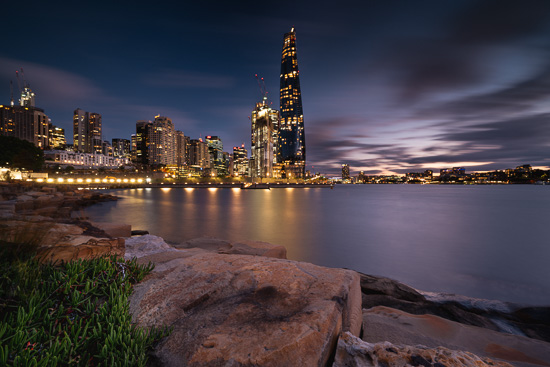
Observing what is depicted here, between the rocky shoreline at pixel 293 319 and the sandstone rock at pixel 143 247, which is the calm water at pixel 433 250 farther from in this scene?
the sandstone rock at pixel 143 247

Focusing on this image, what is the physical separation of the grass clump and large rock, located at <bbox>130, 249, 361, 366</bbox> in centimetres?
31

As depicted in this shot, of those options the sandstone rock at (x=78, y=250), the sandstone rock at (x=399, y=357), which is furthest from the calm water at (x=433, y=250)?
the sandstone rock at (x=78, y=250)

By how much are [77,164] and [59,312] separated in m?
253

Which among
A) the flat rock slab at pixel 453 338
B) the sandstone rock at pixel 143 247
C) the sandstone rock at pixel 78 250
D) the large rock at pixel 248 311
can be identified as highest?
the sandstone rock at pixel 78 250

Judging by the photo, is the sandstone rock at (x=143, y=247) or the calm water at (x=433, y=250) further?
the calm water at (x=433, y=250)

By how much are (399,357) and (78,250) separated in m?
6.16

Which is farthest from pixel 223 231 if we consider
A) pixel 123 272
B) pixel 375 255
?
pixel 123 272

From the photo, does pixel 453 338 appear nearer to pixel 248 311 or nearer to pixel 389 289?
pixel 389 289

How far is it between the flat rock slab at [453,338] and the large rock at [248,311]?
0.91 metres

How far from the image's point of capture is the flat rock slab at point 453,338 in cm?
454

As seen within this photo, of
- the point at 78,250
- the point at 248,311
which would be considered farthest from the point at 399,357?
the point at 78,250

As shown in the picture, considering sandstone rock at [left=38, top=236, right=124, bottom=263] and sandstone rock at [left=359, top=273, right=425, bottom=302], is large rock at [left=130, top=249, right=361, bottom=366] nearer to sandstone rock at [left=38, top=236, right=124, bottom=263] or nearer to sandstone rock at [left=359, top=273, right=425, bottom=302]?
sandstone rock at [left=38, top=236, right=124, bottom=263]

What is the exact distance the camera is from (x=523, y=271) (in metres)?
12.6

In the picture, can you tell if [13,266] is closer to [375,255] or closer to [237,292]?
[237,292]
